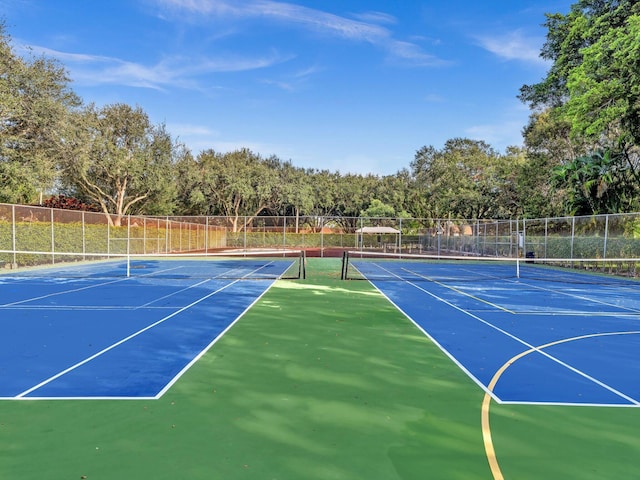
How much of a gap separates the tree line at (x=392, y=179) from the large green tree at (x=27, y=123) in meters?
0.07

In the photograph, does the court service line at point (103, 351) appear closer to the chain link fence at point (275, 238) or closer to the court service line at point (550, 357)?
the court service line at point (550, 357)

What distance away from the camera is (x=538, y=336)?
8.02 meters

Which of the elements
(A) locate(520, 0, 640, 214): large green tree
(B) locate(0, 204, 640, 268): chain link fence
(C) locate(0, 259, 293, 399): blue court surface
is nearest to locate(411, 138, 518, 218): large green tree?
(B) locate(0, 204, 640, 268): chain link fence

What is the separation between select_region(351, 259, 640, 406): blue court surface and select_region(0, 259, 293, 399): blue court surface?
4.15 metres

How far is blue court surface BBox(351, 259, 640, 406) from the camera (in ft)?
17.2

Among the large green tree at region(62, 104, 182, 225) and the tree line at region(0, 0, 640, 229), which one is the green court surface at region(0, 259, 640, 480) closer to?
the tree line at region(0, 0, 640, 229)

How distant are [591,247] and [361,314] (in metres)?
18.7

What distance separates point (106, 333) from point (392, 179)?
5905cm

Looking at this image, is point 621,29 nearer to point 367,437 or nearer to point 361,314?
point 361,314

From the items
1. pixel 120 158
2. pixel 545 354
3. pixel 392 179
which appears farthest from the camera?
pixel 392 179

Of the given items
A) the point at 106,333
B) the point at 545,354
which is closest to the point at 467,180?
the point at 545,354

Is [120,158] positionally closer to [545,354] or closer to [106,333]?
[106,333]

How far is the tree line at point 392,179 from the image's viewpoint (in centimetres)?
1918

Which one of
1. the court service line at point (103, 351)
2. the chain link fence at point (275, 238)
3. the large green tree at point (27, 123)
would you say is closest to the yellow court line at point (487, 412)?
the court service line at point (103, 351)
